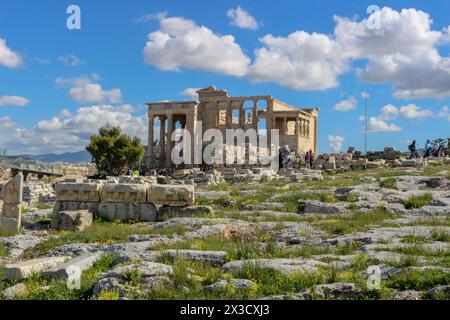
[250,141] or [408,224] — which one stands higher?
[250,141]

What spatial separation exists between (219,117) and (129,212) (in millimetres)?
51744

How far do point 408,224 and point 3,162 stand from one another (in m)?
56.6

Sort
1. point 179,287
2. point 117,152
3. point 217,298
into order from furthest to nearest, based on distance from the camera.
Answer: point 117,152 → point 179,287 → point 217,298

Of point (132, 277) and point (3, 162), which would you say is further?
point (3, 162)

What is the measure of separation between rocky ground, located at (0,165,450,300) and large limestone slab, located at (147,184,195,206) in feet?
2.87

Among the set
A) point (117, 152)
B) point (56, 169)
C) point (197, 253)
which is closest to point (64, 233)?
point (197, 253)

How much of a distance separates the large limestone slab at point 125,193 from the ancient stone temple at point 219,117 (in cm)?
4594

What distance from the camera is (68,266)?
796 cm

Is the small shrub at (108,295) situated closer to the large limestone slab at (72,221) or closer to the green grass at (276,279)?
the green grass at (276,279)

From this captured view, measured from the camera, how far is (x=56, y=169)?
60.0 metres

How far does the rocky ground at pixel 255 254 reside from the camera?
6305mm

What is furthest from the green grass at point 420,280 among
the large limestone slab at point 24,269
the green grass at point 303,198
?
the green grass at point 303,198

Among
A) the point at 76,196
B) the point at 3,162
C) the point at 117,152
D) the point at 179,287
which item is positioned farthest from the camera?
the point at 3,162
